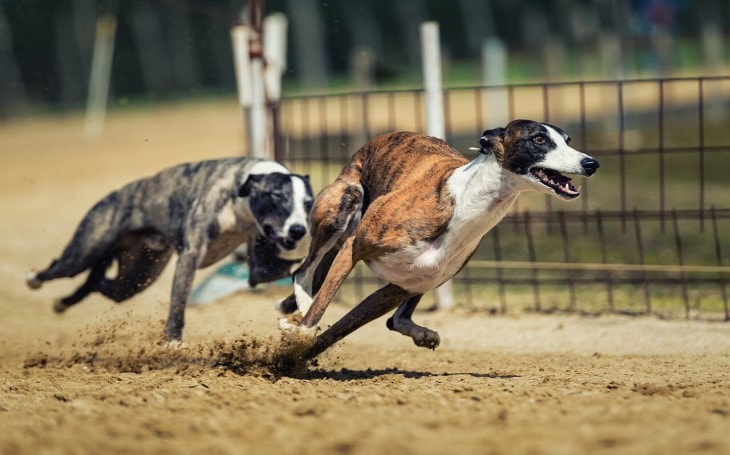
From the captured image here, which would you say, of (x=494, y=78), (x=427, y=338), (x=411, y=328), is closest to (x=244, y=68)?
(x=411, y=328)

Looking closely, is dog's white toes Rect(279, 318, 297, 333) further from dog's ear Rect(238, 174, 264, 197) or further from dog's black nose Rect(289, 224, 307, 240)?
dog's ear Rect(238, 174, 264, 197)

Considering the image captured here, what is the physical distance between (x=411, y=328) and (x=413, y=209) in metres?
0.90

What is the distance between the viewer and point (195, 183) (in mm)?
7434

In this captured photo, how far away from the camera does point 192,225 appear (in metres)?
7.26

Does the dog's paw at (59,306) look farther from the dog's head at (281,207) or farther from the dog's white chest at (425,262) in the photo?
the dog's white chest at (425,262)

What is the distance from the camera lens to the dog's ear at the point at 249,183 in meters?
7.04

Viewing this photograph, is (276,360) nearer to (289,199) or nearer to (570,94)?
(289,199)

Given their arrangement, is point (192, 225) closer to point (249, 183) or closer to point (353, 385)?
point (249, 183)

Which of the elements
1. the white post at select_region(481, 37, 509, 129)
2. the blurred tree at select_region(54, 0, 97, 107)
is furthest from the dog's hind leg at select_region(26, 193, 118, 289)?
the blurred tree at select_region(54, 0, 97, 107)

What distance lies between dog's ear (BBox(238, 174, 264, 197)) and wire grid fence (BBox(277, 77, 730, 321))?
52.7 inches

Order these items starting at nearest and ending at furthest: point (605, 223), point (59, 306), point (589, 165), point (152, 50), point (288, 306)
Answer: point (589, 165) < point (288, 306) < point (59, 306) < point (605, 223) < point (152, 50)

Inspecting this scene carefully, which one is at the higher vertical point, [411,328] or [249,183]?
[249,183]

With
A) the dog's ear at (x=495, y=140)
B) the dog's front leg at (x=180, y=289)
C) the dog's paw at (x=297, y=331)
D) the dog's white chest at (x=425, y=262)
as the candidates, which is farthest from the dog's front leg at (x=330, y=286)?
the dog's front leg at (x=180, y=289)

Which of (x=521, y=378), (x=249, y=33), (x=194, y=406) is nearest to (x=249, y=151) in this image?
(x=249, y=33)
